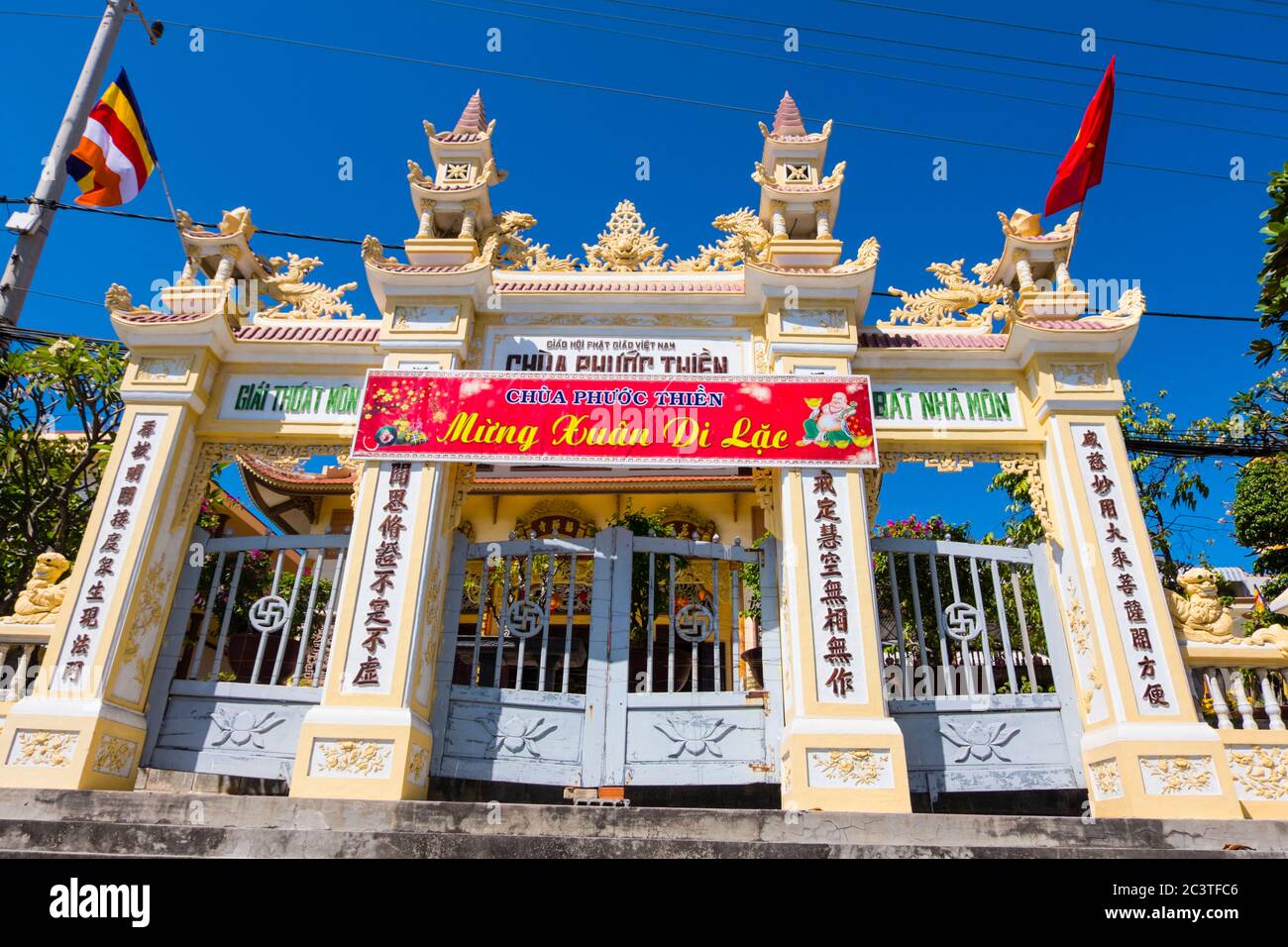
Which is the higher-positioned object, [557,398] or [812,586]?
[557,398]

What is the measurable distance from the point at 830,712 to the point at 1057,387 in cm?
358

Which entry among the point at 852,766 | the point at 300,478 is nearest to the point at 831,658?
the point at 852,766

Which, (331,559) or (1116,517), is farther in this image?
(331,559)

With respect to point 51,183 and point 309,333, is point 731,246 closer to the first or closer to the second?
point 309,333

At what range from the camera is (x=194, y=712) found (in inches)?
257

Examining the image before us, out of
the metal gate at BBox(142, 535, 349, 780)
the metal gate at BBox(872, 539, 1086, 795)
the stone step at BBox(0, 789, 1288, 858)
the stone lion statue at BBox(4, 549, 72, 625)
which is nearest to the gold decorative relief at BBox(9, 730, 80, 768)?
the metal gate at BBox(142, 535, 349, 780)

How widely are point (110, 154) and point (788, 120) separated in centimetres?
704

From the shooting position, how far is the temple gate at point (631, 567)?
5801mm

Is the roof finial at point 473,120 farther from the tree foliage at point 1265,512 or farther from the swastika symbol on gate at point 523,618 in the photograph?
the tree foliage at point 1265,512

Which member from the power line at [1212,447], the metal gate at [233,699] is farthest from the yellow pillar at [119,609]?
the power line at [1212,447]

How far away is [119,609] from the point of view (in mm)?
6281

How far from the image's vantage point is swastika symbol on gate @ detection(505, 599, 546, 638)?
22.2 feet
